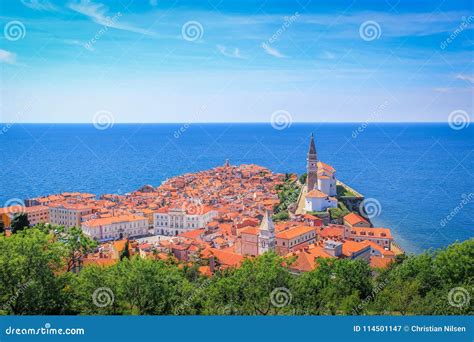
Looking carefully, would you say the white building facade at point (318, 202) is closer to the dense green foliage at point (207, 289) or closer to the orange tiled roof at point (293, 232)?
the orange tiled roof at point (293, 232)

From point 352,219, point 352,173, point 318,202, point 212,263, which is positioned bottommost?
point 212,263

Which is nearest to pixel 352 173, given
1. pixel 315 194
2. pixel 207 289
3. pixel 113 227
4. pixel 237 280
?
pixel 315 194

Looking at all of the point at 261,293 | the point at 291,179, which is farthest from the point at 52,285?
the point at 291,179

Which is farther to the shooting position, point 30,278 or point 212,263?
point 212,263

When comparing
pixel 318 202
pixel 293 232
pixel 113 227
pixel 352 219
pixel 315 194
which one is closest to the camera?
pixel 293 232

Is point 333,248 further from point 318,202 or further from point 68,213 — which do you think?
point 68,213

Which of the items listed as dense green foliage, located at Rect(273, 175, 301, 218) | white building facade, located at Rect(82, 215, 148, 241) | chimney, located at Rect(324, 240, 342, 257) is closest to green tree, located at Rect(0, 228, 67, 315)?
chimney, located at Rect(324, 240, 342, 257)
